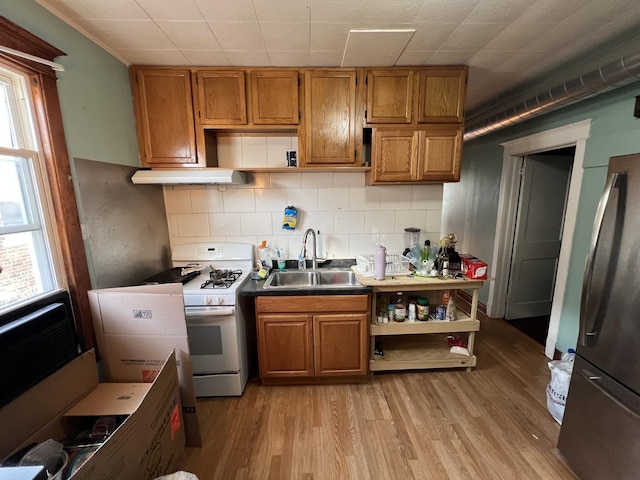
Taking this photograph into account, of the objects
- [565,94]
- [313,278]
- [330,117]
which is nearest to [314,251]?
[313,278]

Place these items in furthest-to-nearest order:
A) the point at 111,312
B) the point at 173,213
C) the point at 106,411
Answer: the point at 173,213
the point at 111,312
the point at 106,411

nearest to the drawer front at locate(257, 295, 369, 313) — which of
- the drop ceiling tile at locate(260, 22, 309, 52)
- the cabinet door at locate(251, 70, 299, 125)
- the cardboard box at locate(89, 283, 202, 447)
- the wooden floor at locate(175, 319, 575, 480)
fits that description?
the cardboard box at locate(89, 283, 202, 447)

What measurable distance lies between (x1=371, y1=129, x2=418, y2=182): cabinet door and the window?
6.77 ft

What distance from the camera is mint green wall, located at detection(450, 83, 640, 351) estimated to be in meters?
1.83

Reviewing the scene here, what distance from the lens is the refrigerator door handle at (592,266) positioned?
1.19 meters

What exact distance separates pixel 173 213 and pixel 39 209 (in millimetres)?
1016

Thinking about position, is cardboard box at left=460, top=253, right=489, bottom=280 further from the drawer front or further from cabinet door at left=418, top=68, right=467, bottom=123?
cabinet door at left=418, top=68, right=467, bottom=123

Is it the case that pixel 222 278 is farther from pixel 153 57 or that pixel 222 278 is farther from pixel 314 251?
pixel 153 57

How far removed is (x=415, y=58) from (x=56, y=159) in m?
2.35

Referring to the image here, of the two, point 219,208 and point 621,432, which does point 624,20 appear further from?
point 219,208

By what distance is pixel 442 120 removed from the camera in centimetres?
204

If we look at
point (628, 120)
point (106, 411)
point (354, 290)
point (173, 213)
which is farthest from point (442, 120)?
point (106, 411)

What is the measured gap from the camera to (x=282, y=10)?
139cm

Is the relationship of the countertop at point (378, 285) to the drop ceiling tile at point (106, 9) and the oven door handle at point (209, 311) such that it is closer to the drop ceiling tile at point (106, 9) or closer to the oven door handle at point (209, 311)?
the oven door handle at point (209, 311)
